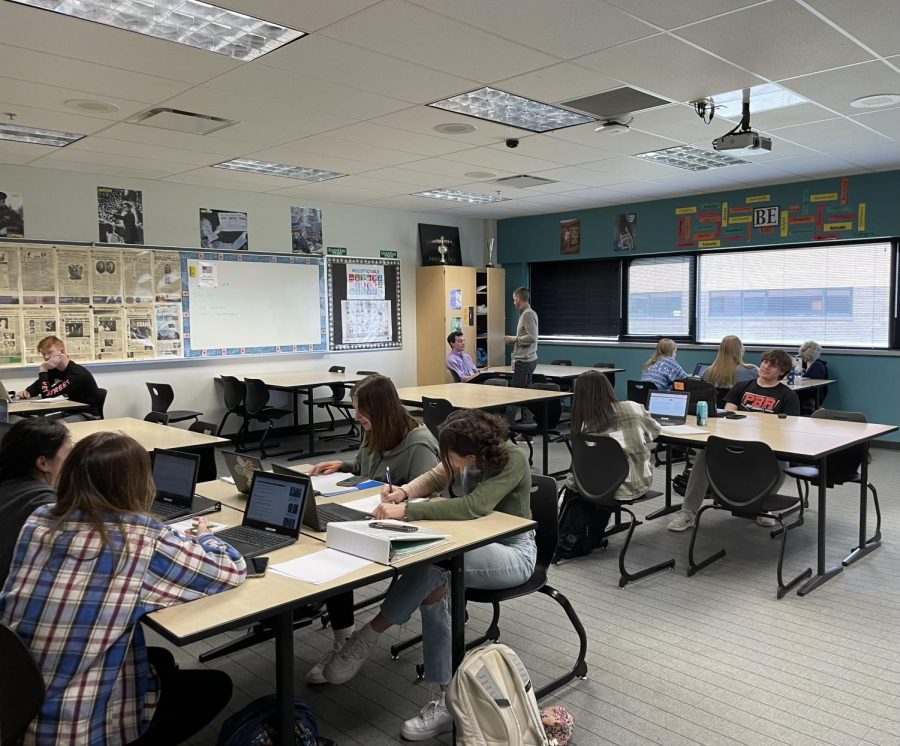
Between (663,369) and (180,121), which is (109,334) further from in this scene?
(663,369)

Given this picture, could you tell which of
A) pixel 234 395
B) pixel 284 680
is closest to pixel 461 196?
pixel 234 395

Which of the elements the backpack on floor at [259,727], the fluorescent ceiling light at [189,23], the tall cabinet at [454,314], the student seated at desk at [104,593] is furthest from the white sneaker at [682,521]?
the tall cabinet at [454,314]

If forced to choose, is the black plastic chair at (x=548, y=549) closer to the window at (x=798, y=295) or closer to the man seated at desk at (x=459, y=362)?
the man seated at desk at (x=459, y=362)

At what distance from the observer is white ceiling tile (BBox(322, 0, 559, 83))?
3270 millimetres

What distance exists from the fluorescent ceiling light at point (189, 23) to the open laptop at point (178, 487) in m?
1.97

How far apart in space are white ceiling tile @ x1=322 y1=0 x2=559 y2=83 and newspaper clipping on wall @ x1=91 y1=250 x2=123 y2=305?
456 centimetres

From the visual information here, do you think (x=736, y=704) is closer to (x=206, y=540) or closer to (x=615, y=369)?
(x=206, y=540)

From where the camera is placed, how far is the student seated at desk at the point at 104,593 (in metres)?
1.71

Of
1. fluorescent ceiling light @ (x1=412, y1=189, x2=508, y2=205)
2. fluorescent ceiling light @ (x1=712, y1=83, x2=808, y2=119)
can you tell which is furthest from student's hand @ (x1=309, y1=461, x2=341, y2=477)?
fluorescent ceiling light @ (x1=412, y1=189, x2=508, y2=205)

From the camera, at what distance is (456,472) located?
2.83 m

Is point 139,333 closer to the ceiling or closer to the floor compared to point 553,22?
closer to the floor

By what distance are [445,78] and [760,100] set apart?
2155mm

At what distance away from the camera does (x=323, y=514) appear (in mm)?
2613

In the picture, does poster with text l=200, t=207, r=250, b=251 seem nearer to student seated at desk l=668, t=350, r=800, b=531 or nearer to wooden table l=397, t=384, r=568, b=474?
wooden table l=397, t=384, r=568, b=474
